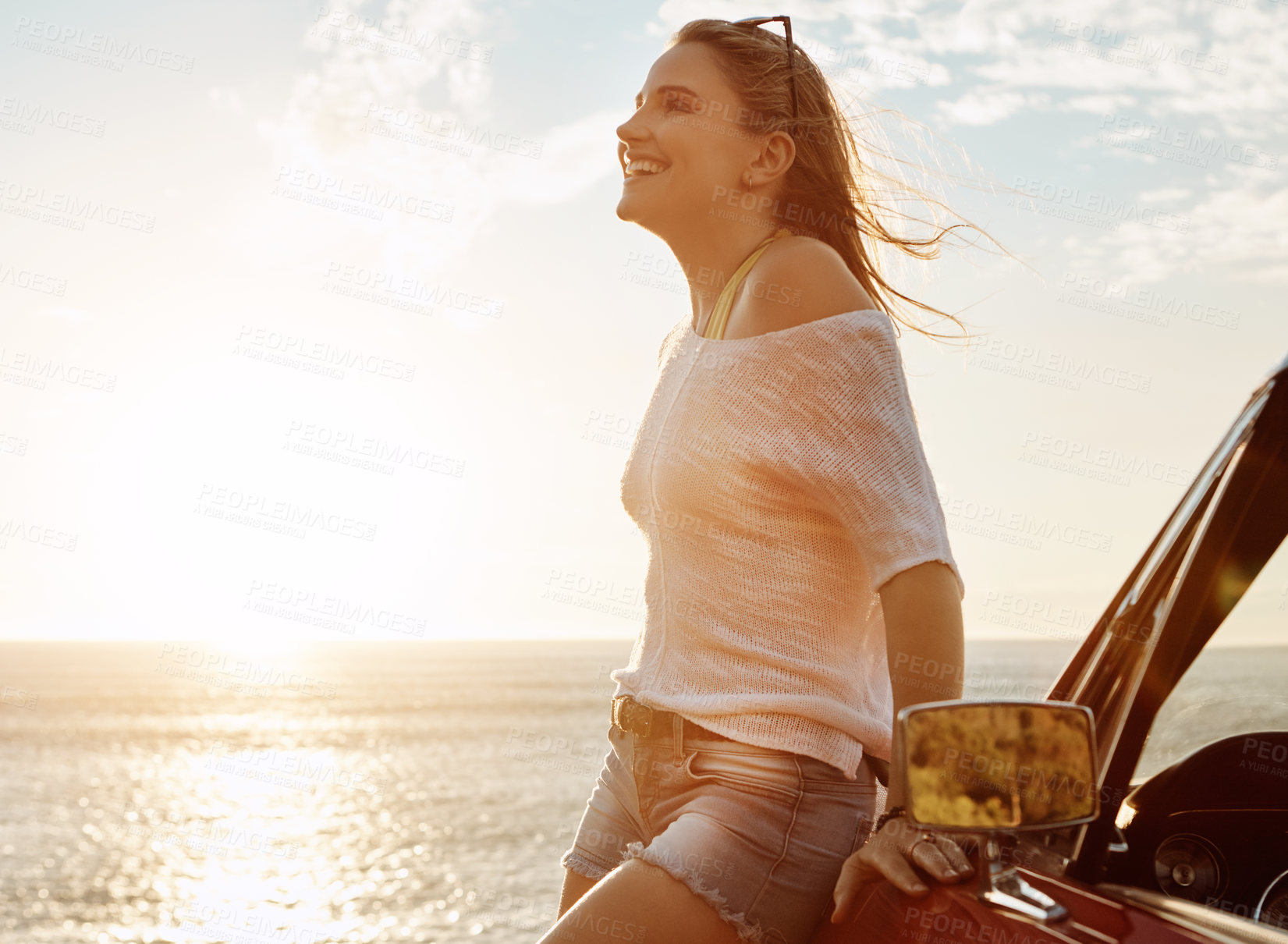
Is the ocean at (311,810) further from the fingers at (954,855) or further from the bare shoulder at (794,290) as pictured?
the bare shoulder at (794,290)

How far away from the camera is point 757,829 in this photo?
1.51 meters

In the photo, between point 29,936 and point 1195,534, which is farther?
point 29,936

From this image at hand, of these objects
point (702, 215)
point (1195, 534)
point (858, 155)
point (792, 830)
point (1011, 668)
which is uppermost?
point (858, 155)

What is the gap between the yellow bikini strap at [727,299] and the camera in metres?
1.82

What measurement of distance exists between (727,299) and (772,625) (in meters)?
0.61

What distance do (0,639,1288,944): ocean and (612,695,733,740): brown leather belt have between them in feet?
2.38

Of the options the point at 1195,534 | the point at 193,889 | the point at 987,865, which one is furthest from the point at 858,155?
the point at 193,889

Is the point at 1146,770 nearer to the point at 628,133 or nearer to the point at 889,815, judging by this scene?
the point at 889,815

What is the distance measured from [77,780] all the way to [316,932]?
92.9ft

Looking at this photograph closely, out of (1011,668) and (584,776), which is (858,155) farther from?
(1011,668)

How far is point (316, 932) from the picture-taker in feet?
79.0

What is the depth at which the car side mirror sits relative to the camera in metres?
1.16

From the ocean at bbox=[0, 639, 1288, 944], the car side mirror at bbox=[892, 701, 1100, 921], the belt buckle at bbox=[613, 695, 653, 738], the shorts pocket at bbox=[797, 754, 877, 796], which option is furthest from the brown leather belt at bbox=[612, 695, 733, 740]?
the ocean at bbox=[0, 639, 1288, 944]

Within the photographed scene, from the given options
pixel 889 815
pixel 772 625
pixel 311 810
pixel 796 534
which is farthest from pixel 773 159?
pixel 311 810
